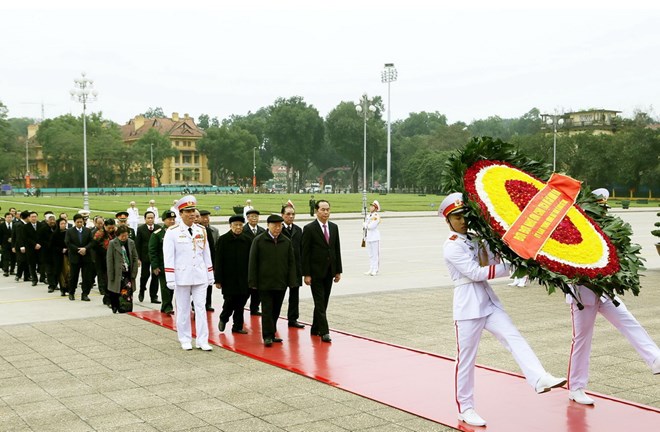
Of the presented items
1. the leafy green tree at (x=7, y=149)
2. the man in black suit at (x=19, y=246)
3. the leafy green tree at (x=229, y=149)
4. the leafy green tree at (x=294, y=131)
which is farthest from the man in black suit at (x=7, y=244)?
the leafy green tree at (x=294, y=131)

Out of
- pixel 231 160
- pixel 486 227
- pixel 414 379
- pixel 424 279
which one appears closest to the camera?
pixel 486 227

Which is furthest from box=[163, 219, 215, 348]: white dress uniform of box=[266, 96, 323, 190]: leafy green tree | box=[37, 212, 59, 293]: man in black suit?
box=[266, 96, 323, 190]: leafy green tree

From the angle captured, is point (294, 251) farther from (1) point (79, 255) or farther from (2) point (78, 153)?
(2) point (78, 153)

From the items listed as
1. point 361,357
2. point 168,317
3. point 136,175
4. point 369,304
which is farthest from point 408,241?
point 136,175

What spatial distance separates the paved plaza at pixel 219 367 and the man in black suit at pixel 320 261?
0.83m

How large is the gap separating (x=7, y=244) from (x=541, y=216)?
16199 mm

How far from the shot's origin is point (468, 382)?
598 cm

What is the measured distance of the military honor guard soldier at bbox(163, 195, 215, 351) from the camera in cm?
934

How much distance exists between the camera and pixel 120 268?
12.2 metres

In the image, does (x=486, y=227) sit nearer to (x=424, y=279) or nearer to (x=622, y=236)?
(x=622, y=236)

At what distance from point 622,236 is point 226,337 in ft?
19.2

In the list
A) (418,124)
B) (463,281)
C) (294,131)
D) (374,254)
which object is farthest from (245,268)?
(418,124)

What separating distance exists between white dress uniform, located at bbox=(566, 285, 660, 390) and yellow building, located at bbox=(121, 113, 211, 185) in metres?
120

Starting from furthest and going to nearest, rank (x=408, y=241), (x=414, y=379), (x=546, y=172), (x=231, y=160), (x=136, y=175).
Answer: (x=231, y=160) → (x=136, y=175) → (x=408, y=241) → (x=414, y=379) → (x=546, y=172)
